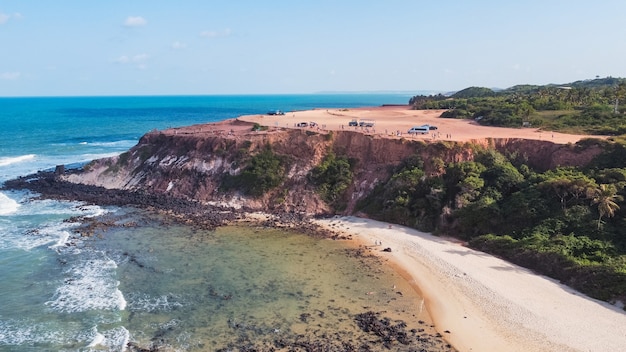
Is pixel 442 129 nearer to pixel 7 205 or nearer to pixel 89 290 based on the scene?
pixel 89 290

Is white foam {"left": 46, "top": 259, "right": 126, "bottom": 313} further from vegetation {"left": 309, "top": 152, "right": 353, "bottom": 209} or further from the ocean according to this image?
vegetation {"left": 309, "top": 152, "right": 353, "bottom": 209}

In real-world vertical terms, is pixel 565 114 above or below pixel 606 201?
above

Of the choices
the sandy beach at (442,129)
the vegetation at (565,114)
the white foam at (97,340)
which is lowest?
the white foam at (97,340)

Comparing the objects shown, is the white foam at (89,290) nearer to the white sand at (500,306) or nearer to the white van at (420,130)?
the white sand at (500,306)

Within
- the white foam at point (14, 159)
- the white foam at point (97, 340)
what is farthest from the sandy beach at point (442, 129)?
the white foam at point (14, 159)

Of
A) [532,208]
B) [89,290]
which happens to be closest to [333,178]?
[532,208]

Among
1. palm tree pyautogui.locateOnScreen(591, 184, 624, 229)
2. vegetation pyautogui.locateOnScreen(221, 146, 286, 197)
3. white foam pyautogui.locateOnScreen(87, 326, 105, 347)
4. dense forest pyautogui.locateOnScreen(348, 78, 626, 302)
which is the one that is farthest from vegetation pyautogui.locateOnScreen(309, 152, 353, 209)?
white foam pyautogui.locateOnScreen(87, 326, 105, 347)
